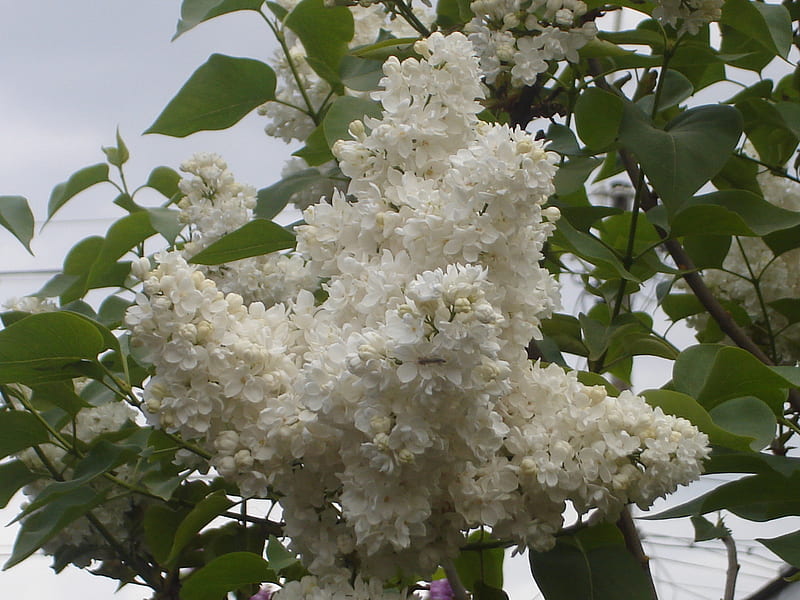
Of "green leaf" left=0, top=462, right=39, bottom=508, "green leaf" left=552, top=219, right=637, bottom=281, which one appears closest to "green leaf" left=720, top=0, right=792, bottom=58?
"green leaf" left=552, top=219, right=637, bottom=281

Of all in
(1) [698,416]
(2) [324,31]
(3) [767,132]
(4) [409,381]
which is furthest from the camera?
(3) [767,132]

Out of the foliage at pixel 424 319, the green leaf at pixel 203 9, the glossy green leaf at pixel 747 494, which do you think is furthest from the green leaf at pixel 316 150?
the glossy green leaf at pixel 747 494

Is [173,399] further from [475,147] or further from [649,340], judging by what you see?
[649,340]

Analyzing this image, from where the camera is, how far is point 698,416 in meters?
0.44

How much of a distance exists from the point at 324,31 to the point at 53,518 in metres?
0.36

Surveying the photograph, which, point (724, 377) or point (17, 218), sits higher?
point (17, 218)

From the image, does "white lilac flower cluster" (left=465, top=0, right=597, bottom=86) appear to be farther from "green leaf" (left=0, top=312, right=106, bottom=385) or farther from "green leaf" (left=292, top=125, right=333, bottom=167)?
"green leaf" (left=0, top=312, right=106, bottom=385)

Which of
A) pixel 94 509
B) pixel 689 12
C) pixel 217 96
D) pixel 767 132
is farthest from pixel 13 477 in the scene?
pixel 767 132

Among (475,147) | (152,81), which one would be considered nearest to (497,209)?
(475,147)

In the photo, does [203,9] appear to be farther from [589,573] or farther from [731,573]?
[731,573]

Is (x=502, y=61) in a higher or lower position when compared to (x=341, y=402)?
higher

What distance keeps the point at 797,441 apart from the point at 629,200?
1.40 feet

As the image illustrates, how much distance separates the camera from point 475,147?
377 mm

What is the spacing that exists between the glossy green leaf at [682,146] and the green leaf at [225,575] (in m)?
0.30
